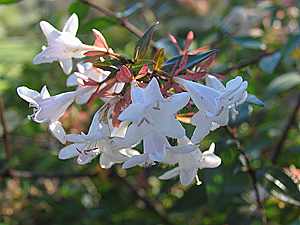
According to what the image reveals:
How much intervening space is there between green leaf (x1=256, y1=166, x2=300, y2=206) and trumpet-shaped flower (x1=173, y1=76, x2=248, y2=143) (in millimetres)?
418

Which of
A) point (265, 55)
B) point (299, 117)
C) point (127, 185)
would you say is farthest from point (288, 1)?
point (127, 185)

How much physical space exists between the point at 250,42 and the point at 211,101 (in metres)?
0.90

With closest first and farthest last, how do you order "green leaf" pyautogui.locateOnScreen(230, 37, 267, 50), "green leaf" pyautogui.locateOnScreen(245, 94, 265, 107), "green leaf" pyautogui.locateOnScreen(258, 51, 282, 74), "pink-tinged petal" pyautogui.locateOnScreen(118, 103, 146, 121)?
"pink-tinged petal" pyautogui.locateOnScreen(118, 103, 146, 121) < "green leaf" pyautogui.locateOnScreen(245, 94, 265, 107) < "green leaf" pyautogui.locateOnScreen(258, 51, 282, 74) < "green leaf" pyautogui.locateOnScreen(230, 37, 267, 50)

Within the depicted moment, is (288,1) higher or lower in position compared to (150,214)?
higher

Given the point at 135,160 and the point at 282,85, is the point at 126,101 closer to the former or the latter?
the point at 135,160

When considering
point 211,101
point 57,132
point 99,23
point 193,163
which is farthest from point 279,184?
point 99,23

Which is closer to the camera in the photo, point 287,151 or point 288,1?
point 287,151

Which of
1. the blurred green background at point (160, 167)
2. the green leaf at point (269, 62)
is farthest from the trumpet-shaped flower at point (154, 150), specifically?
the green leaf at point (269, 62)

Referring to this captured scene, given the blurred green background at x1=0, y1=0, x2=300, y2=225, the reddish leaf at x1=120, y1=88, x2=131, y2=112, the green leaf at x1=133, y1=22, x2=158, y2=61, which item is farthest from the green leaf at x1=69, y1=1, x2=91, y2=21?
the reddish leaf at x1=120, y1=88, x2=131, y2=112

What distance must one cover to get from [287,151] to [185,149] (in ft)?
2.75

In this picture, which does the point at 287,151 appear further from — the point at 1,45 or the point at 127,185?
the point at 1,45

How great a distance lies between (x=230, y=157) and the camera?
83 cm

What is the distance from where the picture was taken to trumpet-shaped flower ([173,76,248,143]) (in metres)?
0.55

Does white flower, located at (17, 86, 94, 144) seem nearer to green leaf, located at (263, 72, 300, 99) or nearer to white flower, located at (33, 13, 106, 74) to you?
white flower, located at (33, 13, 106, 74)
